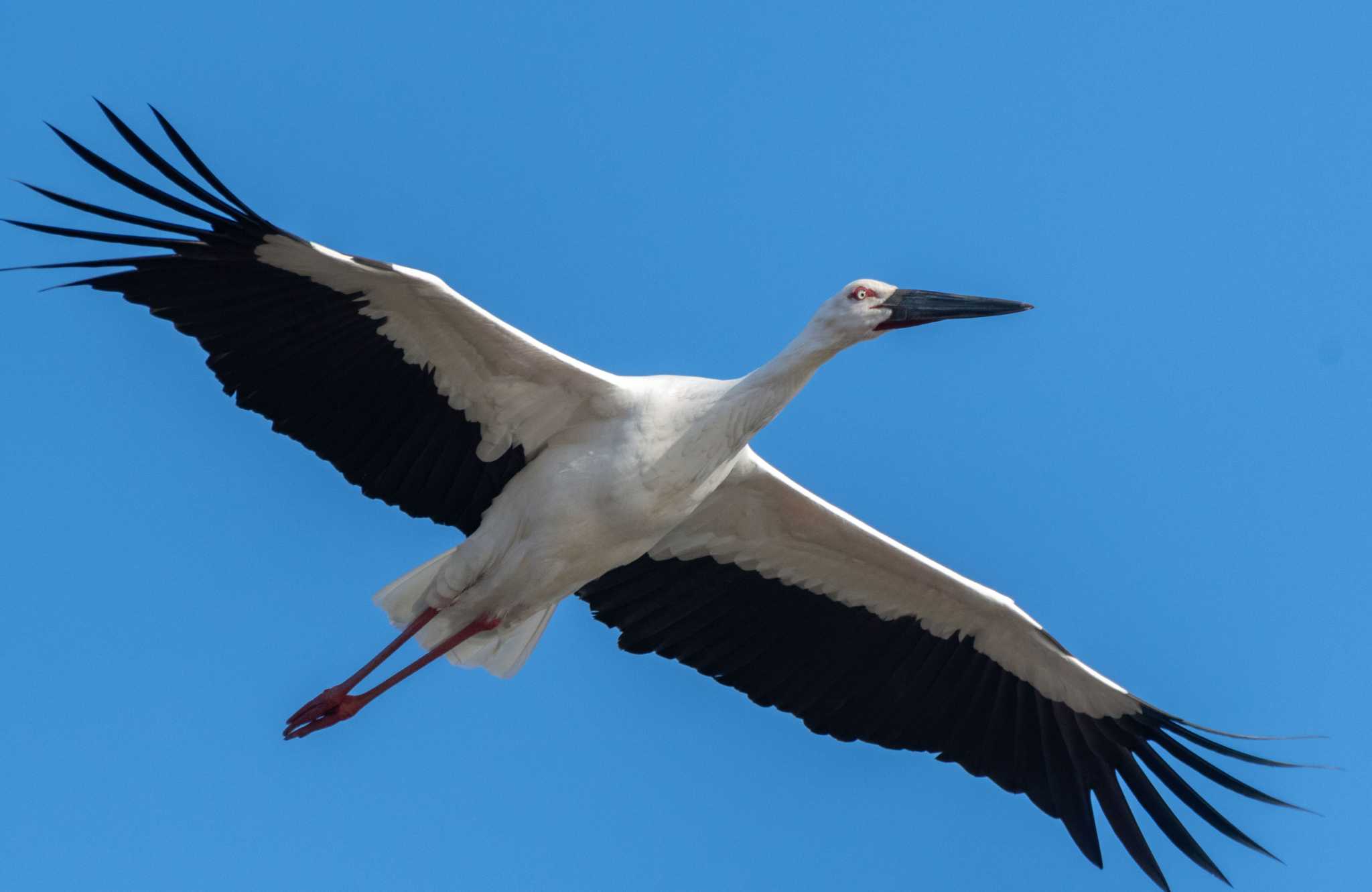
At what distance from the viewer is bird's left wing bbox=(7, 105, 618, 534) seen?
10.4 m

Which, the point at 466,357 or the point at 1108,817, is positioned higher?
the point at 466,357

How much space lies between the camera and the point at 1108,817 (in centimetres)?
1156

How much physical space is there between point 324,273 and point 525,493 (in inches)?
60.5

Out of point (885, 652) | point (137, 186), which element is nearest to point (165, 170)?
point (137, 186)

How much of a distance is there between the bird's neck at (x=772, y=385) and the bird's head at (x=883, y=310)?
0.31ft

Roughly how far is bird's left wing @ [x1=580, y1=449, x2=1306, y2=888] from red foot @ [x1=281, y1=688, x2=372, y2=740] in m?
1.45

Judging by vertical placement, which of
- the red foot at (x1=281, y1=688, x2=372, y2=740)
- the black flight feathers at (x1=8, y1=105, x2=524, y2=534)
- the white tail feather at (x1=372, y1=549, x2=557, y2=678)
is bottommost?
the red foot at (x1=281, y1=688, x2=372, y2=740)

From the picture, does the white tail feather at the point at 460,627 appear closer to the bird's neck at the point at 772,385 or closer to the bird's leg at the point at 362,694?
the bird's leg at the point at 362,694

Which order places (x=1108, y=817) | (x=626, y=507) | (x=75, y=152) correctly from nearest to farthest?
1. (x=75, y=152)
2. (x=626, y=507)
3. (x=1108, y=817)

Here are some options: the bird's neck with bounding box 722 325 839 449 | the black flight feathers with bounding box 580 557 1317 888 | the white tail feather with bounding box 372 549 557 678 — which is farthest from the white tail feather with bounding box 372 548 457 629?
the bird's neck with bounding box 722 325 839 449

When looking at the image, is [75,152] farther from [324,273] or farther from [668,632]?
[668,632]

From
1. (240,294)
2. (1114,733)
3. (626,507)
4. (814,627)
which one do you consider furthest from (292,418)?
(1114,733)

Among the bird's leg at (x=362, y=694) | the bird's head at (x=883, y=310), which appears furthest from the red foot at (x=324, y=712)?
the bird's head at (x=883, y=310)

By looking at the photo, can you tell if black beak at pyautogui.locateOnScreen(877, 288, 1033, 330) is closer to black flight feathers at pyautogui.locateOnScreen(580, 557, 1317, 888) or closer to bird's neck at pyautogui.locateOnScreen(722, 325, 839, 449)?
bird's neck at pyautogui.locateOnScreen(722, 325, 839, 449)
